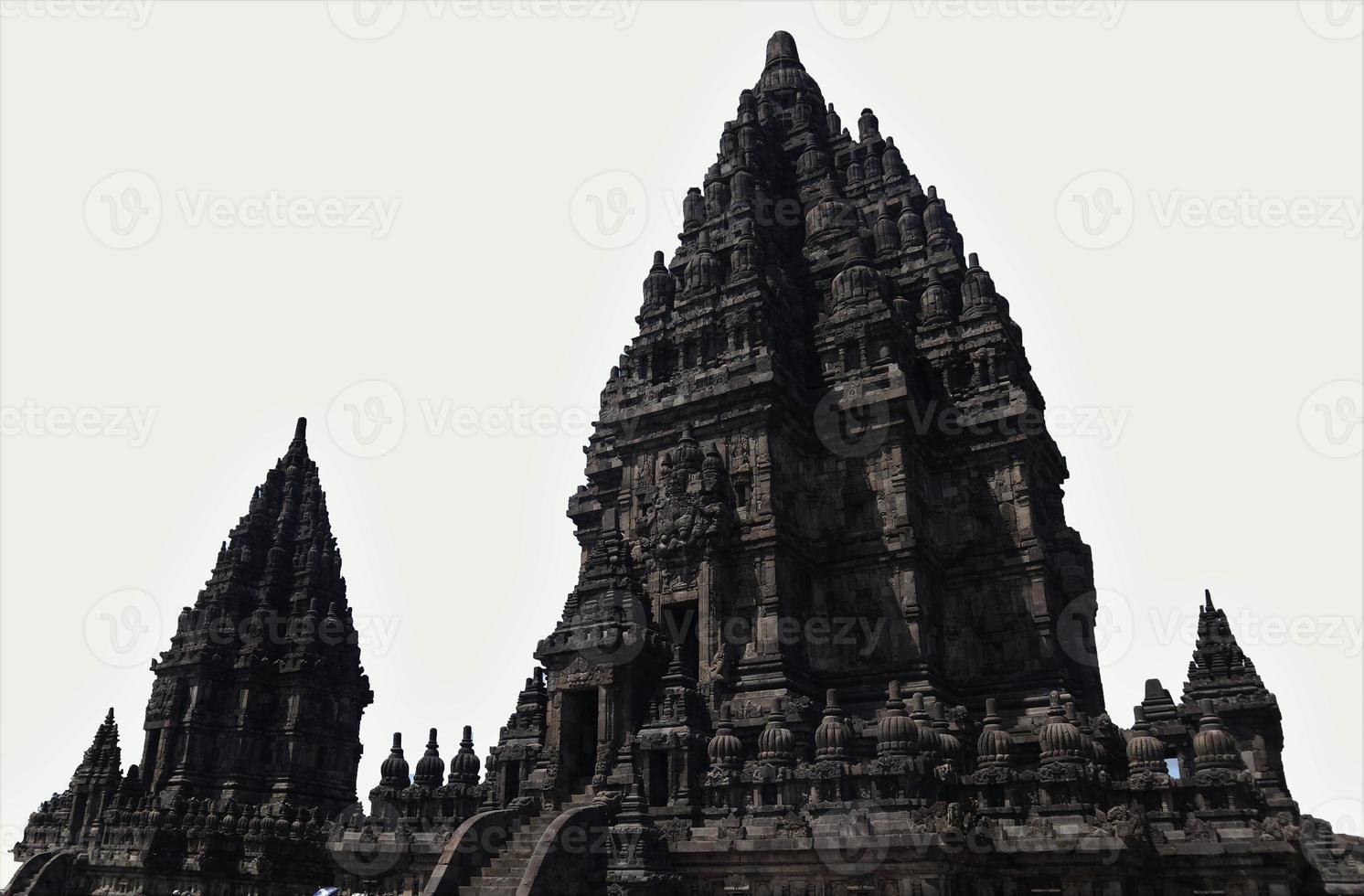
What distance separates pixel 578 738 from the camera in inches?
1062

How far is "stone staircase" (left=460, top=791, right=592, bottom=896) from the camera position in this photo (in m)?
21.8

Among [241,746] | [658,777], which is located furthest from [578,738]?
[241,746]

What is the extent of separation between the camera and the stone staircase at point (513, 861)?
21828 millimetres

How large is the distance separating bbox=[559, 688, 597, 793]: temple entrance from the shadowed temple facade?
0.08 m

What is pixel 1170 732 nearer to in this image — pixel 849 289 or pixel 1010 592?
pixel 1010 592

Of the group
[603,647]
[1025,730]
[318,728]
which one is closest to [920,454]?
[1025,730]

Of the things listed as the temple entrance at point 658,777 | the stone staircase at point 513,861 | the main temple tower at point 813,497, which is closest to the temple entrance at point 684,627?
the main temple tower at point 813,497

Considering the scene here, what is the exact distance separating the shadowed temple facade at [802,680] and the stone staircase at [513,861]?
10cm

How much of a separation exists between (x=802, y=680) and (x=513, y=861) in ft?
29.9

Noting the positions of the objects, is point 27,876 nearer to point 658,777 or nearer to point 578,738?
point 578,738

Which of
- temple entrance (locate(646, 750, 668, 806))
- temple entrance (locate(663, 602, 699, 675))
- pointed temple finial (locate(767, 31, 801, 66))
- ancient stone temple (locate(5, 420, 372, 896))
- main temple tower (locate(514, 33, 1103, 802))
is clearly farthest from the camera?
pointed temple finial (locate(767, 31, 801, 66))

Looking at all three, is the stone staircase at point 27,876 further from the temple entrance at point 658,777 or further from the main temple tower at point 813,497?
the temple entrance at point 658,777

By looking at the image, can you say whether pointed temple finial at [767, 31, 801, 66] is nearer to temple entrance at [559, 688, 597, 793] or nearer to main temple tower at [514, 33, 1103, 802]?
main temple tower at [514, 33, 1103, 802]

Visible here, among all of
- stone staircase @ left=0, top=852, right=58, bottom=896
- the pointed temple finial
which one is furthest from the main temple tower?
stone staircase @ left=0, top=852, right=58, bottom=896
